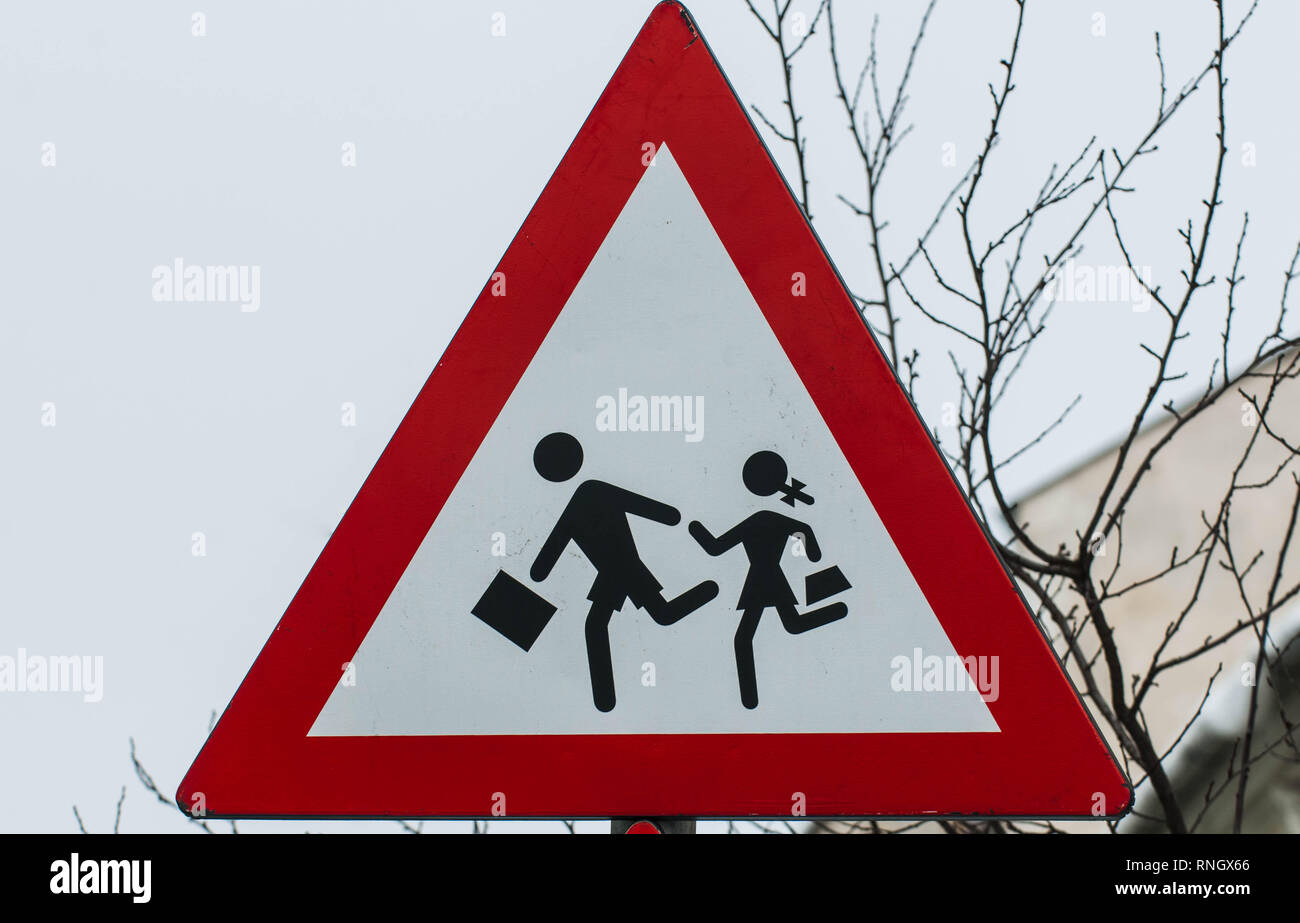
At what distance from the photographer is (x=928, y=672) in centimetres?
111

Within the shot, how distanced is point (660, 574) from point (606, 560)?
59mm

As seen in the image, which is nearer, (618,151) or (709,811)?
(709,811)

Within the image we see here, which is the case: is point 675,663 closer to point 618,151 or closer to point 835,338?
point 835,338

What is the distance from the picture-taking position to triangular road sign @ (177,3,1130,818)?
1.09 m

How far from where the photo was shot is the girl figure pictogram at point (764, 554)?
1.10m

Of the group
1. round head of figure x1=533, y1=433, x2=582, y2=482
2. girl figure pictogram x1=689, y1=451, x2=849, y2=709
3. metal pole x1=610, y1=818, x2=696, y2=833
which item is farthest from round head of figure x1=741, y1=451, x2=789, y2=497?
metal pole x1=610, y1=818, x2=696, y2=833

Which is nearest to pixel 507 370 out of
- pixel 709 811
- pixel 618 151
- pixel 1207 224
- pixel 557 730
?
pixel 618 151

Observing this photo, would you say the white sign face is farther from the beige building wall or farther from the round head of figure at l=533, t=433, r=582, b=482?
the beige building wall

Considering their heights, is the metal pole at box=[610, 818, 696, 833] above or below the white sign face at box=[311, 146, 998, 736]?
below

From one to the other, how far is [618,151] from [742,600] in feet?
1.70

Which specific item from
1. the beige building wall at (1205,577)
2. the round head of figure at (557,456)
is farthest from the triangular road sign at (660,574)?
the beige building wall at (1205,577)

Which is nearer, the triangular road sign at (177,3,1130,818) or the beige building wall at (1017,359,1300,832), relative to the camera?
the triangular road sign at (177,3,1130,818)

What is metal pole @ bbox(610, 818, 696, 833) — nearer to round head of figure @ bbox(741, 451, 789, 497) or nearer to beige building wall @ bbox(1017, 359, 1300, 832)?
round head of figure @ bbox(741, 451, 789, 497)

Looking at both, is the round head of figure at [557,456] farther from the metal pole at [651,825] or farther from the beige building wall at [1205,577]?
the beige building wall at [1205,577]
